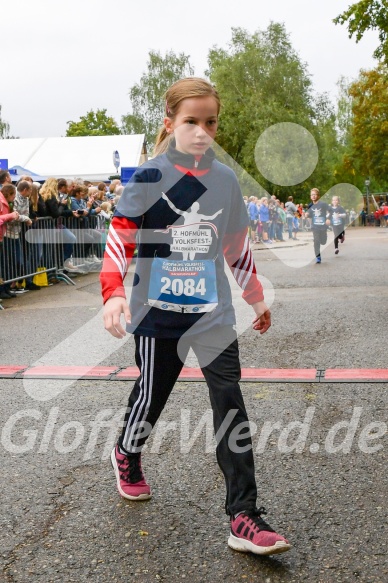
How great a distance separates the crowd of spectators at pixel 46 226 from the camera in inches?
453

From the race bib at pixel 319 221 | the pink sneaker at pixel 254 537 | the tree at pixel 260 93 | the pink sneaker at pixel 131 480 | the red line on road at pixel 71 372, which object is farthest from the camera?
the tree at pixel 260 93

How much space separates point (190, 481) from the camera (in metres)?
3.71

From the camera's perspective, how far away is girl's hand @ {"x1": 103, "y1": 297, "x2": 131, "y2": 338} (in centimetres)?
288

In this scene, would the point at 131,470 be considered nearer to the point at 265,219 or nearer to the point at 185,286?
the point at 185,286

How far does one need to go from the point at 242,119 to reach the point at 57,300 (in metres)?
47.4

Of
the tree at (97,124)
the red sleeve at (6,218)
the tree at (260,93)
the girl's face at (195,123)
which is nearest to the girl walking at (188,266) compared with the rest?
the girl's face at (195,123)

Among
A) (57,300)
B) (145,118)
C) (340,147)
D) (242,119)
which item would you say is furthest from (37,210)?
(340,147)

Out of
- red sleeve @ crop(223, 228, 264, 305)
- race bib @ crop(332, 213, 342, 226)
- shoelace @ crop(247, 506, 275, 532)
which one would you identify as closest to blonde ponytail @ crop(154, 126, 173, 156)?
red sleeve @ crop(223, 228, 264, 305)

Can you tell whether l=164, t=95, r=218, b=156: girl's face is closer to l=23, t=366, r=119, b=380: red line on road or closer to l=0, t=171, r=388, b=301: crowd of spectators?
l=23, t=366, r=119, b=380: red line on road

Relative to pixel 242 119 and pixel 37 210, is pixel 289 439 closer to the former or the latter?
pixel 37 210

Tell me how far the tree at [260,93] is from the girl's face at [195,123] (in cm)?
5236

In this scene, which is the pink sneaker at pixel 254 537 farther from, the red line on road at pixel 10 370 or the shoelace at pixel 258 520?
the red line on road at pixel 10 370

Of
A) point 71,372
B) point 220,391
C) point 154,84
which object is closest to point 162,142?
point 220,391

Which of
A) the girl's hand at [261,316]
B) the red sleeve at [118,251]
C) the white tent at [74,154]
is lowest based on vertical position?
the girl's hand at [261,316]
